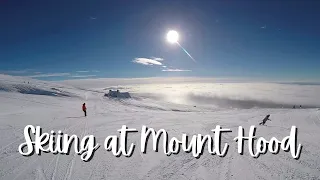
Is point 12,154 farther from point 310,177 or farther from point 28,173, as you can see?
point 310,177

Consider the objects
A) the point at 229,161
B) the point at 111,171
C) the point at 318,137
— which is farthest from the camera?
the point at 318,137

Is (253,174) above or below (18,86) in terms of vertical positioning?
below

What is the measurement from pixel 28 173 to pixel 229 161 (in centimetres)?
1005

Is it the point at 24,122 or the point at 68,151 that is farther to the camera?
the point at 24,122

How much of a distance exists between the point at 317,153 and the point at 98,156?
1288cm

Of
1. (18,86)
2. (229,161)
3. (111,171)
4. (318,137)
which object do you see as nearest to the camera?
(111,171)

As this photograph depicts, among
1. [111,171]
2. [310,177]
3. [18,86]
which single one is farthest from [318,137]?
[18,86]

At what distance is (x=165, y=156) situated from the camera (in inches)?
574

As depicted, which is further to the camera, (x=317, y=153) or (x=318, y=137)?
(x=318, y=137)

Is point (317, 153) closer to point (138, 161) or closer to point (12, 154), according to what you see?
point (138, 161)

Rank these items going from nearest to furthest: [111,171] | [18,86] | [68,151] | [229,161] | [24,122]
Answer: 1. [111,171]
2. [229,161]
3. [68,151]
4. [24,122]
5. [18,86]

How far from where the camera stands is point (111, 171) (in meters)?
12.3

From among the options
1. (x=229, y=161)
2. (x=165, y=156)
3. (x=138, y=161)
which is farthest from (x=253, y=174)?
(x=138, y=161)

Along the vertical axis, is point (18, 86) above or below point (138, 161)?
above
